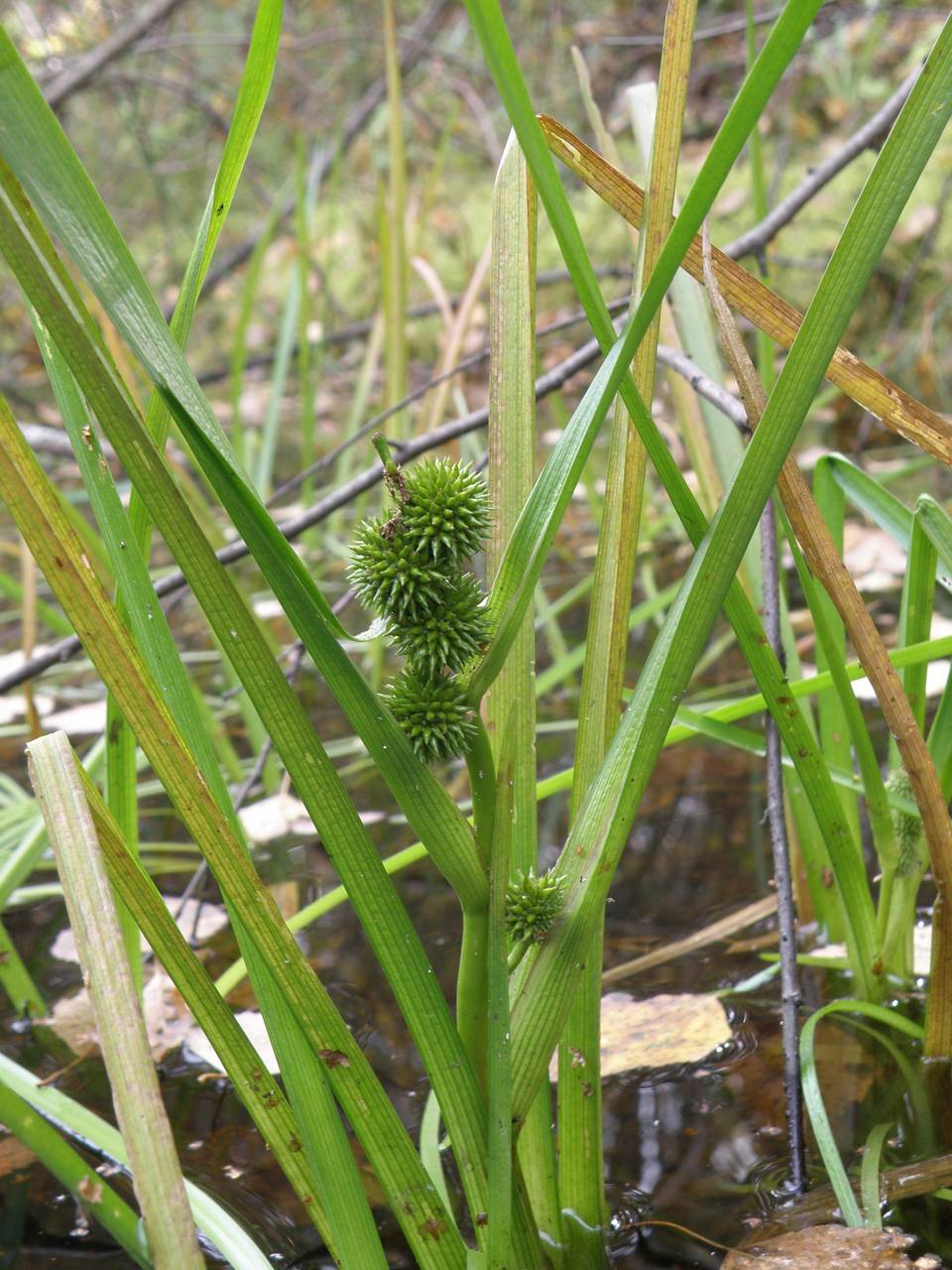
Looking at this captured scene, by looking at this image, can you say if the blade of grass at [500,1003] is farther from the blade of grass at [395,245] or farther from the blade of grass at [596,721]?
the blade of grass at [395,245]

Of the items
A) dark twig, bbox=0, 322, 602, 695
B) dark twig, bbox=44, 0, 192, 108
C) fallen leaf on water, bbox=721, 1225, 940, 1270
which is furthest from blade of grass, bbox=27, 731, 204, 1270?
dark twig, bbox=44, 0, 192, 108

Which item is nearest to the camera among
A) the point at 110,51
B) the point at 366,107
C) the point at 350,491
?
the point at 350,491

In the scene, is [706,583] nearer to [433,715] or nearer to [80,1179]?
[433,715]

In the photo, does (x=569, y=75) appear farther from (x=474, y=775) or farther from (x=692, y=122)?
(x=474, y=775)

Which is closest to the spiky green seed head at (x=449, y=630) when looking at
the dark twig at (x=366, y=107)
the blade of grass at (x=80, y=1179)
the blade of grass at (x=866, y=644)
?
the blade of grass at (x=866, y=644)

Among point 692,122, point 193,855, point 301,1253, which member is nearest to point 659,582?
point 193,855

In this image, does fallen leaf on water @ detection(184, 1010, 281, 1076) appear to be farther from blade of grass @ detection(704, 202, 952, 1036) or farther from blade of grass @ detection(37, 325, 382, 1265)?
blade of grass @ detection(704, 202, 952, 1036)

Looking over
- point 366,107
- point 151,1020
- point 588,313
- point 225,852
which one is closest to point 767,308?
point 588,313
